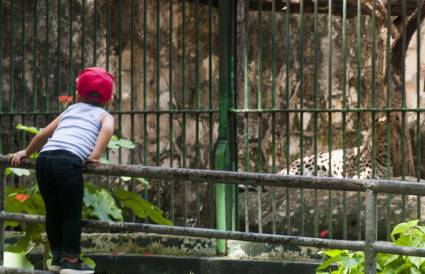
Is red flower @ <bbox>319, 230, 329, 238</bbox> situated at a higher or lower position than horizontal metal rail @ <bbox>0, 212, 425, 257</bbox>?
lower

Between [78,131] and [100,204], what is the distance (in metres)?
1.21

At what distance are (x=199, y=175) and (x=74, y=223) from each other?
2.77 feet

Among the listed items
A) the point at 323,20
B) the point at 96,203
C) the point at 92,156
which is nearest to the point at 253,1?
the point at 96,203

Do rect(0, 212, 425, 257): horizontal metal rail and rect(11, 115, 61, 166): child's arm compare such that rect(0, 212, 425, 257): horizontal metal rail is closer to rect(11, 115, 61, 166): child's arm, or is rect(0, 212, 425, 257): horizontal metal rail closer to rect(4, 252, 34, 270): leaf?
rect(11, 115, 61, 166): child's arm

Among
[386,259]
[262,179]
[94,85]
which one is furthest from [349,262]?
[94,85]

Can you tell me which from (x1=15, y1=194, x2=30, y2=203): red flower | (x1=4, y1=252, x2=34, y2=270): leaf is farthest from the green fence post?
(x1=4, y1=252, x2=34, y2=270): leaf

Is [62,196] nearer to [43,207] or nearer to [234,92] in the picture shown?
[43,207]

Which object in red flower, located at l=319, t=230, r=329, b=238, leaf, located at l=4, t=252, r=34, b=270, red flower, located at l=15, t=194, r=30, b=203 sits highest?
red flower, located at l=15, t=194, r=30, b=203

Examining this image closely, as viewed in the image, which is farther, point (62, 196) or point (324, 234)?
point (324, 234)

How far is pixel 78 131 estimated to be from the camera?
18.6ft

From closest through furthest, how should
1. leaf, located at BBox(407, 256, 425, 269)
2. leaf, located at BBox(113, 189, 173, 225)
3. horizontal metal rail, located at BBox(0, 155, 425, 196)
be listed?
1. horizontal metal rail, located at BBox(0, 155, 425, 196)
2. leaf, located at BBox(407, 256, 425, 269)
3. leaf, located at BBox(113, 189, 173, 225)

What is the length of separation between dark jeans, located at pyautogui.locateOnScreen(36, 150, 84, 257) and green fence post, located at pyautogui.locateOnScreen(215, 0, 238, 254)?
2.90 meters

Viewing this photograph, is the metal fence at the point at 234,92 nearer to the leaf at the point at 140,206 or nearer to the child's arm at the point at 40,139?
the leaf at the point at 140,206

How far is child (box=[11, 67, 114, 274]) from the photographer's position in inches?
214
